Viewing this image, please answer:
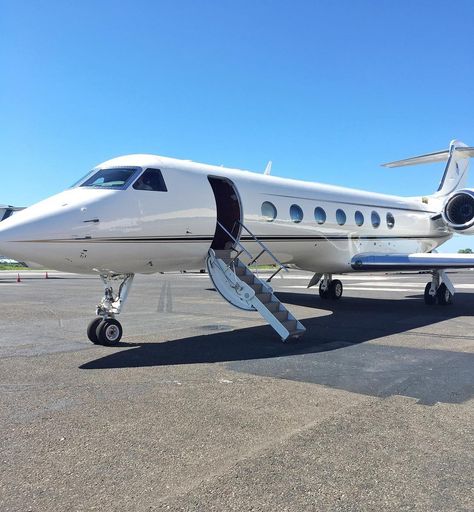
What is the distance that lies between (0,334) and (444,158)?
17.3m

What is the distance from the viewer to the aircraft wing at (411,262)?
1301cm

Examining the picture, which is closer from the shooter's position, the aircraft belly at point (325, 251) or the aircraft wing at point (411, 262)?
the aircraft belly at point (325, 251)

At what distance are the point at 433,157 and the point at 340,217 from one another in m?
8.74

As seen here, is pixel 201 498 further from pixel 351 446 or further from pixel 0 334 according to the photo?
pixel 0 334

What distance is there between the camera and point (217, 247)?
10.3m

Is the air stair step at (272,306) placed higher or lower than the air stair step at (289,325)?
higher

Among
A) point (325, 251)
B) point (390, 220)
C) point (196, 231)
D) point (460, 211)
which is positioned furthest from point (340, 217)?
point (196, 231)

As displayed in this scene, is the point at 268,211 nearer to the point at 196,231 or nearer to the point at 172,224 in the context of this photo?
the point at 196,231

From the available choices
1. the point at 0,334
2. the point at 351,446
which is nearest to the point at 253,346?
the point at 351,446

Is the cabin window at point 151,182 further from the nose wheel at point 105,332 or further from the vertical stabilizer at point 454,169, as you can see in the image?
the vertical stabilizer at point 454,169

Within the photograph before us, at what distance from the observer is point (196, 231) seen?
930 cm

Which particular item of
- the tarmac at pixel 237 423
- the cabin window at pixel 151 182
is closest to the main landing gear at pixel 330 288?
the tarmac at pixel 237 423

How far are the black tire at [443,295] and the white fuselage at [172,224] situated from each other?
10.2ft

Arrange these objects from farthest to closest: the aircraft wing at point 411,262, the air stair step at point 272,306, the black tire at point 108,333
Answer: the aircraft wing at point 411,262 < the air stair step at point 272,306 < the black tire at point 108,333
